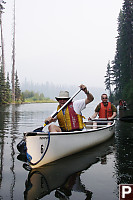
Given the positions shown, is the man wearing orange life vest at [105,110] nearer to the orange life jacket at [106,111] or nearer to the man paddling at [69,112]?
the orange life jacket at [106,111]

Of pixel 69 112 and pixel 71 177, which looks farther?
pixel 69 112

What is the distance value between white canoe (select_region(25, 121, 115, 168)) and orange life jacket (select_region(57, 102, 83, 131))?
0.34m

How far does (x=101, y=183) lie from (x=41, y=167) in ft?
5.06

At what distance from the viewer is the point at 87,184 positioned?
4352 mm

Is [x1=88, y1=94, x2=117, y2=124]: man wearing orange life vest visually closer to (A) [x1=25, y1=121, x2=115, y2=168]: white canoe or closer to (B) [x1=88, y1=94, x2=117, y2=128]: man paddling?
(B) [x1=88, y1=94, x2=117, y2=128]: man paddling

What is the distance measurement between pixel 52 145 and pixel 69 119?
1230mm

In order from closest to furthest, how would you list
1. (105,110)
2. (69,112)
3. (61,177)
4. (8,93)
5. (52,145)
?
(61,177)
(52,145)
(69,112)
(105,110)
(8,93)

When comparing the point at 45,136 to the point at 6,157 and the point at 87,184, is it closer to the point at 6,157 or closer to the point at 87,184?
the point at 87,184

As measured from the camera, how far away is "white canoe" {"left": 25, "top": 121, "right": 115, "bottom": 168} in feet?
16.4

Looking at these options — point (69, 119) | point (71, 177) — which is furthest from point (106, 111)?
point (71, 177)

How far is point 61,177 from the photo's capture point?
4734mm

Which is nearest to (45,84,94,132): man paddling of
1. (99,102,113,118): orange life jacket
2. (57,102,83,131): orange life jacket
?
(57,102,83,131): orange life jacket

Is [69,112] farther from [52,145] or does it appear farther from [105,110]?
[105,110]

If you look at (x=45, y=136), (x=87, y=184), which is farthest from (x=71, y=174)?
(x=45, y=136)
